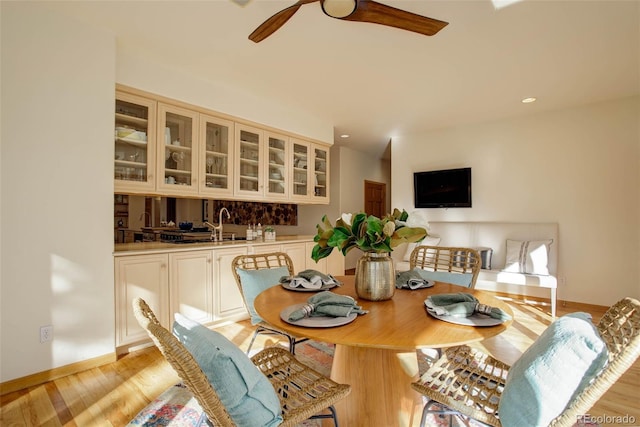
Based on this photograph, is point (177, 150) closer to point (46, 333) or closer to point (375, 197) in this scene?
point (46, 333)

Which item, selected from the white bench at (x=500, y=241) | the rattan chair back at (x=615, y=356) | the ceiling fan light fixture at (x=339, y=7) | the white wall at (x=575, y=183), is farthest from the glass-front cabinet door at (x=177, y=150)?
the white wall at (x=575, y=183)

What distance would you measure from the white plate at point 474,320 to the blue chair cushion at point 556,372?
6.9 inches

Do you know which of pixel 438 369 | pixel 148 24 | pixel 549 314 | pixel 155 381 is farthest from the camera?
pixel 549 314

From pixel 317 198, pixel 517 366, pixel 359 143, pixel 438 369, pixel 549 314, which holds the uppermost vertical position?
pixel 359 143

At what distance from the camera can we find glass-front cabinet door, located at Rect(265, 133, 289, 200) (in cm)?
376

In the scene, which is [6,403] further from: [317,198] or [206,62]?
[317,198]

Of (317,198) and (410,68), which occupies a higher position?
(410,68)

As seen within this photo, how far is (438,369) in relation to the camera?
4.33 feet

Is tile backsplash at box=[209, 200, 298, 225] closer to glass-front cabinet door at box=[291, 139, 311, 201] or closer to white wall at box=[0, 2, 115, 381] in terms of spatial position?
glass-front cabinet door at box=[291, 139, 311, 201]

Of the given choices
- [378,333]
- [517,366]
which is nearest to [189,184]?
[378,333]

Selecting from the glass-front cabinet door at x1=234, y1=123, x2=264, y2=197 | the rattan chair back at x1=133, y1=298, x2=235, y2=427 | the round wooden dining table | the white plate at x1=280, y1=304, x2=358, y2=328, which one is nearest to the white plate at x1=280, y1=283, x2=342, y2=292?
the round wooden dining table

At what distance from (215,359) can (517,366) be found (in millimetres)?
933

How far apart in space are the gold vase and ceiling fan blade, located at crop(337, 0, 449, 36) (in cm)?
123

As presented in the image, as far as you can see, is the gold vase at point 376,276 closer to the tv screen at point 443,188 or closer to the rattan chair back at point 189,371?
the rattan chair back at point 189,371
